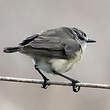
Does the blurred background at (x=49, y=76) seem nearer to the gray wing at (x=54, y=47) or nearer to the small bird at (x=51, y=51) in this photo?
the small bird at (x=51, y=51)

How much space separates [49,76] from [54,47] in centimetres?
192

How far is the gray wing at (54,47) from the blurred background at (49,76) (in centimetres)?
152

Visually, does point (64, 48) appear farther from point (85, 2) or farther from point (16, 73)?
point (85, 2)

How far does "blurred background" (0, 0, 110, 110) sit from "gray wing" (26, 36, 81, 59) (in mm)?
1525

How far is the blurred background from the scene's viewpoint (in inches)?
311

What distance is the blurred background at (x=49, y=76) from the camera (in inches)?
311

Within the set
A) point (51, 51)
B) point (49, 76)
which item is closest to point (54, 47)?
point (51, 51)

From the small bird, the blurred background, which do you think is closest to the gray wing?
the small bird

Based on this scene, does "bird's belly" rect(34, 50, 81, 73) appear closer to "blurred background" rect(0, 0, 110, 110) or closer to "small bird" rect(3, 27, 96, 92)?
"small bird" rect(3, 27, 96, 92)

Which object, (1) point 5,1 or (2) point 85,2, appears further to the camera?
(2) point 85,2

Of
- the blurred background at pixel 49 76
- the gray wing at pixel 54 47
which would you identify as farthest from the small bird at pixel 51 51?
the blurred background at pixel 49 76

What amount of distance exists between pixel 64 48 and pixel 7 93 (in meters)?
1.80

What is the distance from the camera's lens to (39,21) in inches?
368

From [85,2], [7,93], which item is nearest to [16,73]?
[7,93]
